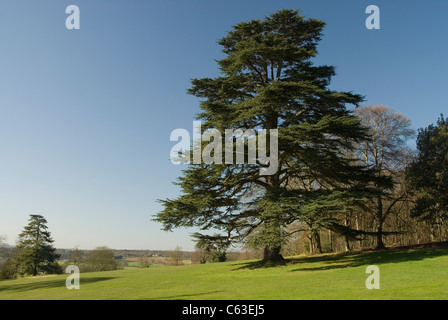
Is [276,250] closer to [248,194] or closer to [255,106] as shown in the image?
[248,194]

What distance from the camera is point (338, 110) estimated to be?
65.0 ft

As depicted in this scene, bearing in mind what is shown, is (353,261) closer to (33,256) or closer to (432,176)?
(432,176)

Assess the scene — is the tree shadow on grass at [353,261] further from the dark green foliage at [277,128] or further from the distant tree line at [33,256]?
the distant tree line at [33,256]

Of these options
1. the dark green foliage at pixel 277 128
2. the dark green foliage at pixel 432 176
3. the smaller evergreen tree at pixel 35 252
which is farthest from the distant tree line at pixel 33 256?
the dark green foliage at pixel 432 176

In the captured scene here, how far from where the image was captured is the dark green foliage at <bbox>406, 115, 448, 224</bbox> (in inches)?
899

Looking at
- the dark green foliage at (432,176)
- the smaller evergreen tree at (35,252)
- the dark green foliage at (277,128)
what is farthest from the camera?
the smaller evergreen tree at (35,252)

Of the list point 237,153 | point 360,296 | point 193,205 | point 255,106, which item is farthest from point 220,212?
point 360,296

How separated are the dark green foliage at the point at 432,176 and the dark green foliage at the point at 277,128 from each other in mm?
6901

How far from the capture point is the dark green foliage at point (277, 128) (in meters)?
16.5

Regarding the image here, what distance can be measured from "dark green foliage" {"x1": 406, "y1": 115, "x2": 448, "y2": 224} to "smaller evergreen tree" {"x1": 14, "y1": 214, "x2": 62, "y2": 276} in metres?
39.4
